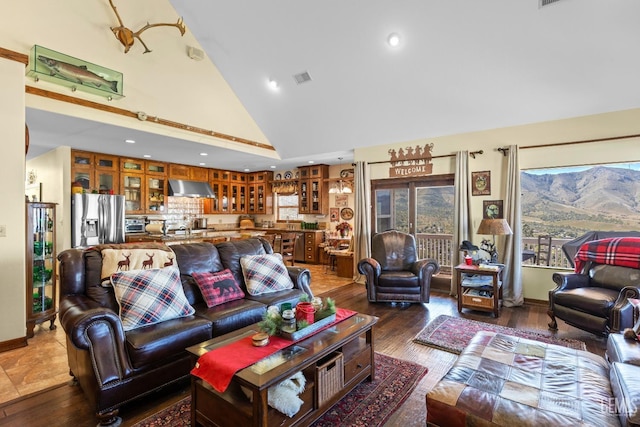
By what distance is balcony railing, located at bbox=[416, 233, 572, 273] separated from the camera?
4594mm

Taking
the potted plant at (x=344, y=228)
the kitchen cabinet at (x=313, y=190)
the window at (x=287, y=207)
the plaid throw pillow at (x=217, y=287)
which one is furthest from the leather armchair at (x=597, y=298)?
the window at (x=287, y=207)

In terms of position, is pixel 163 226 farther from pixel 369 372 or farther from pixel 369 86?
pixel 369 372

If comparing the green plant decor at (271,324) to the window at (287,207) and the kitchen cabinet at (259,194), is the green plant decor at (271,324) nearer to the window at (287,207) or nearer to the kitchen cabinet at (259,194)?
the window at (287,207)

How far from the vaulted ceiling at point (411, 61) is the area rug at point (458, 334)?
2.85 m

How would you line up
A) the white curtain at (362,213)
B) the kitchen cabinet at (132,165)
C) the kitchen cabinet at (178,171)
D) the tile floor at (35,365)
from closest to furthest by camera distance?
the tile floor at (35,365) → the white curtain at (362,213) → the kitchen cabinet at (132,165) → the kitchen cabinet at (178,171)

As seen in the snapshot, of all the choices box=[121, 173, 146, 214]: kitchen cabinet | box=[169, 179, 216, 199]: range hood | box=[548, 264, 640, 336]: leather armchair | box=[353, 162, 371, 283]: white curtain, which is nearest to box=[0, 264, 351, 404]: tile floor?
box=[121, 173, 146, 214]: kitchen cabinet

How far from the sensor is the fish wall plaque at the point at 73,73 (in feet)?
11.6

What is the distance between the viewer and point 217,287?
3.07 m

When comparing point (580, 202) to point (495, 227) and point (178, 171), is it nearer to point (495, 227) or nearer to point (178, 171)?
point (495, 227)

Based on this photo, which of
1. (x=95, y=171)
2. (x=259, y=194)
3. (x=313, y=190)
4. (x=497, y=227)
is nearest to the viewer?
(x=497, y=227)

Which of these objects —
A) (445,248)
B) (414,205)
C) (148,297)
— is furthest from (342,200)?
(148,297)

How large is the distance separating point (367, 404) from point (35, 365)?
2.93 meters

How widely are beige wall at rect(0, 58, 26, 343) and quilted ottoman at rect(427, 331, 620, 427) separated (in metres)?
3.95

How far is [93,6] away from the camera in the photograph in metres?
3.92
